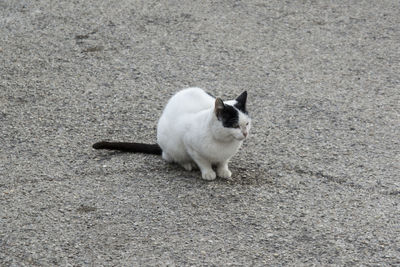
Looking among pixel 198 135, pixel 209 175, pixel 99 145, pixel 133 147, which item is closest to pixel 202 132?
pixel 198 135

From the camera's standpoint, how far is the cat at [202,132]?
445 cm

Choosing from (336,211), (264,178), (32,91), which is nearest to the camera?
(336,211)

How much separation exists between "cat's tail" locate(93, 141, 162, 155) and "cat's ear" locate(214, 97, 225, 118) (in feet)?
2.75

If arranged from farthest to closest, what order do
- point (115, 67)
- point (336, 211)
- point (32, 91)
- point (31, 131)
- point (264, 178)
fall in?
point (115, 67), point (32, 91), point (31, 131), point (264, 178), point (336, 211)

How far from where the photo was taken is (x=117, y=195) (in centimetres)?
462

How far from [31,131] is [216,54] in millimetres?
2234

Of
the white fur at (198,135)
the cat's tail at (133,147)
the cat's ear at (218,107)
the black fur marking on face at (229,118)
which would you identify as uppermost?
the cat's ear at (218,107)

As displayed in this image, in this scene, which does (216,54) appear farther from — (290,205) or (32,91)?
(290,205)

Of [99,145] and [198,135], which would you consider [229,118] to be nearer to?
[198,135]

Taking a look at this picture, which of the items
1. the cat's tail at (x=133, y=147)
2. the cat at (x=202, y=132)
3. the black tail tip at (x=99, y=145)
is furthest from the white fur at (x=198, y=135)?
the black tail tip at (x=99, y=145)

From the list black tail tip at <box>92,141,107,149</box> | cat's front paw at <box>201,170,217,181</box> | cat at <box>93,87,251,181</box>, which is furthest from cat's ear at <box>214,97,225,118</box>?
black tail tip at <box>92,141,107,149</box>

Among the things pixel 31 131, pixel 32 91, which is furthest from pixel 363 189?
pixel 32 91

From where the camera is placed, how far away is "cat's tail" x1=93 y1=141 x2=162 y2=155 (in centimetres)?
513

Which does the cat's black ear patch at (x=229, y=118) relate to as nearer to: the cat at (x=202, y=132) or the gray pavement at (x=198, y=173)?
the cat at (x=202, y=132)
